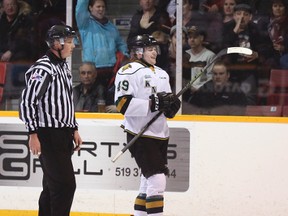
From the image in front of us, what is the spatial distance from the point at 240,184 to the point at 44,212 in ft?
5.43

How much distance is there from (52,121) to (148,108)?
827 mm

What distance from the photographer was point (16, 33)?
6.38 m

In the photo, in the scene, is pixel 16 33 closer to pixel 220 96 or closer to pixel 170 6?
pixel 170 6

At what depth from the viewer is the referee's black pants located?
481 cm

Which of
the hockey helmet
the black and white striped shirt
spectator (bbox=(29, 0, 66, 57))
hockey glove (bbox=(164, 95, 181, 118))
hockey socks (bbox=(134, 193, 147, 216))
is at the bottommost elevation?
hockey socks (bbox=(134, 193, 147, 216))

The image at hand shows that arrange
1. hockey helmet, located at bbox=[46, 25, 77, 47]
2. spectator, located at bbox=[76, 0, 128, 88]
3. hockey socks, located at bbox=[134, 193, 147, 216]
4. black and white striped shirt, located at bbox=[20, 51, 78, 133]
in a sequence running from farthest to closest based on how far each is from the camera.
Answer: spectator, located at bbox=[76, 0, 128, 88], hockey socks, located at bbox=[134, 193, 147, 216], hockey helmet, located at bbox=[46, 25, 77, 47], black and white striped shirt, located at bbox=[20, 51, 78, 133]

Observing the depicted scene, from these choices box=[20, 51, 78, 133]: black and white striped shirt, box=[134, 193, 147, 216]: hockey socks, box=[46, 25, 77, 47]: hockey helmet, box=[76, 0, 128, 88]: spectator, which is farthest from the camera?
box=[76, 0, 128, 88]: spectator

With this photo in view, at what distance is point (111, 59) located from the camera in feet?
20.6

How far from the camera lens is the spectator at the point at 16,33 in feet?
20.8

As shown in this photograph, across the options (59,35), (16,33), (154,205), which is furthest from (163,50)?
(59,35)

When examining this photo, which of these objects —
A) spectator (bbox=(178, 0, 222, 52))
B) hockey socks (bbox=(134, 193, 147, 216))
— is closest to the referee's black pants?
hockey socks (bbox=(134, 193, 147, 216))

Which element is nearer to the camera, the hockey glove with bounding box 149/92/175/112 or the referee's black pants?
the referee's black pants

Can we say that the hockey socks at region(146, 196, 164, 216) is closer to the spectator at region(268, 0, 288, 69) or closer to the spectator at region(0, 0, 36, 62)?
the spectator at region(268, 0, 288, 69)

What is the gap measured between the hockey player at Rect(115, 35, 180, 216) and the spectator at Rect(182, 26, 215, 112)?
0.60 metres
